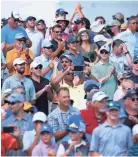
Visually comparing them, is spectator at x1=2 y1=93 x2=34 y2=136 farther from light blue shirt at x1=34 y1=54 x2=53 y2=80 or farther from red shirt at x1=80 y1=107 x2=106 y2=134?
light blue shirt at x1=34 y1=54 x2=53 y2=80

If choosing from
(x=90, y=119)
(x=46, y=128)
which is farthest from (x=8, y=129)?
(x=90, y=119)

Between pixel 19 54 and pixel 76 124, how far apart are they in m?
1.07

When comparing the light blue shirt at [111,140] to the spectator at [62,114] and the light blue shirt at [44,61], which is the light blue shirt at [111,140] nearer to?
the spectator at [62,114]

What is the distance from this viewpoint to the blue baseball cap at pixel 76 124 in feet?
21.6

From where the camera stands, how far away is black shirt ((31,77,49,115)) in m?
6.90

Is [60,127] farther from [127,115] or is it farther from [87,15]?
[87,15]

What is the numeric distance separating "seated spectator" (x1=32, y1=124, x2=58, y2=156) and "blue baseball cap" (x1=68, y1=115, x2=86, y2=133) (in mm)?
190

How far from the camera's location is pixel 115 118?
662cm

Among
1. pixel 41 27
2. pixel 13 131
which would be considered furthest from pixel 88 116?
pixel 41 27

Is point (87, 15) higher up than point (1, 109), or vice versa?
point (87, 15)

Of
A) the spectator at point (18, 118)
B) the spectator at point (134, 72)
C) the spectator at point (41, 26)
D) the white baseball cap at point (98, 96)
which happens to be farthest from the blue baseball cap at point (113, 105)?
the spectator at point (41, 26)

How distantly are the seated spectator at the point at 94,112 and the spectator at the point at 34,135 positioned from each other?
0.38 m

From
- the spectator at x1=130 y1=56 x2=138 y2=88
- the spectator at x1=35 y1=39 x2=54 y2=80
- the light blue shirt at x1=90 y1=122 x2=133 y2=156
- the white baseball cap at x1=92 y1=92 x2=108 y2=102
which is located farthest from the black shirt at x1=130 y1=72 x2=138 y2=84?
the spectator at x1=35 y1=39 x2=54 y2=80

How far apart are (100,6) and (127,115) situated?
1.37 meters
